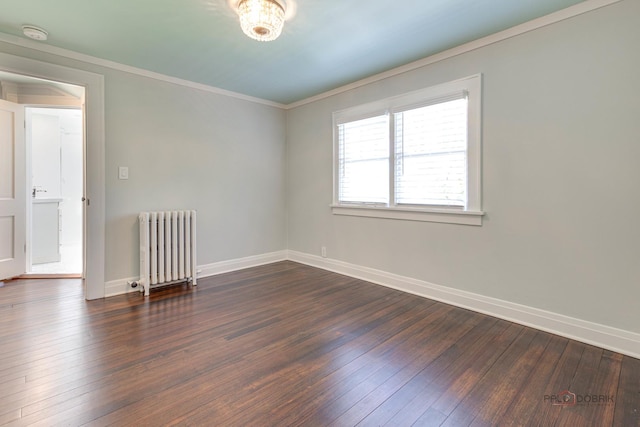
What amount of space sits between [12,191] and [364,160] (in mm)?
4443

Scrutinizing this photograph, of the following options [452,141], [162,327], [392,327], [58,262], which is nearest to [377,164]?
[452,141]

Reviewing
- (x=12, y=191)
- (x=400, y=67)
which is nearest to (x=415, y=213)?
(x=400, y=67)

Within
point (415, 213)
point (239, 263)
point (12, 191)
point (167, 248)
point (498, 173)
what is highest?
point (498, 173)

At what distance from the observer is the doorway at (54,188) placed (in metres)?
4.43

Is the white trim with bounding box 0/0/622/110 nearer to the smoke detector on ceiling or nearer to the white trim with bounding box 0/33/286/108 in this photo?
the white trim with bounding box 0/33/286/108

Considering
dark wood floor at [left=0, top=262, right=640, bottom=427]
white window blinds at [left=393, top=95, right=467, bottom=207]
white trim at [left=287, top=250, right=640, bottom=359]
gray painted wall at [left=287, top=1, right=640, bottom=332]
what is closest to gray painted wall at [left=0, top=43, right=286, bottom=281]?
dark wood floor at [left=0, top=262, right=640, bottom=427]

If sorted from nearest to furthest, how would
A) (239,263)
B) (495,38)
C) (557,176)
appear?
(557,176) < (495,38) < (239,263)

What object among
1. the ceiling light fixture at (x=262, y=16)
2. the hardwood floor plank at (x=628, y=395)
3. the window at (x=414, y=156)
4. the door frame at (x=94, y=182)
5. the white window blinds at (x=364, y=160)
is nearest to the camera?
the hardwood floor plank at (x=628, y=395)

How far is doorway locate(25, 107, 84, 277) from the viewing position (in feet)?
14.5

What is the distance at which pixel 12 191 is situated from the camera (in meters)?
3.80

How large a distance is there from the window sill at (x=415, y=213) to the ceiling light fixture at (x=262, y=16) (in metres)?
2.15

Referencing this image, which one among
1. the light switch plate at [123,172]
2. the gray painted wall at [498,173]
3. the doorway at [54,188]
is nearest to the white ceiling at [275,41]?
the gray painted wall at [498,173]

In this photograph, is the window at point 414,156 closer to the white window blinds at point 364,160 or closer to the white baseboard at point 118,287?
the white window blinds at point 364,160

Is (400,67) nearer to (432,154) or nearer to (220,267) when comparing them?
(432,154)
